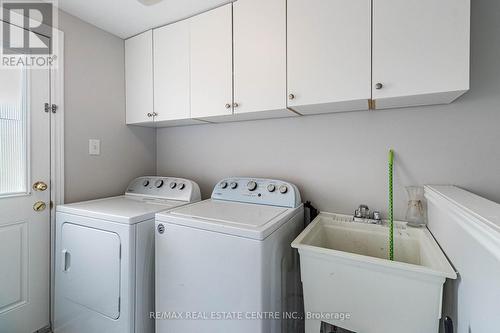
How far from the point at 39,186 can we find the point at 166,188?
83 cm

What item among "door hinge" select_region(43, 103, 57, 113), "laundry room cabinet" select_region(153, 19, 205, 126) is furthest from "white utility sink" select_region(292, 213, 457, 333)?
"door hinge" select_region(43, 103, 57, 113)

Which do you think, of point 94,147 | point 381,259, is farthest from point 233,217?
point 94,147

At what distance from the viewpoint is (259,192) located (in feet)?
5.48

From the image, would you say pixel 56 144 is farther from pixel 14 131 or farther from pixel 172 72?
pixel 172 72

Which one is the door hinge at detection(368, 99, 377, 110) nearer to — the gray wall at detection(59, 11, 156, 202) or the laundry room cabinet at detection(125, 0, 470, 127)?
the laundry room cabinet at detection(125, 0, 470, 127)

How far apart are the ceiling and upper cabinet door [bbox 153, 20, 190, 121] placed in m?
0.08

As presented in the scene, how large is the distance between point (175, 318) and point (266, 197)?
0.89 m

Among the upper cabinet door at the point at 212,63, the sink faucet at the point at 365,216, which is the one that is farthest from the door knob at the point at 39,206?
the sink faucet at the point at 365,216

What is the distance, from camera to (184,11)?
1.71 meters

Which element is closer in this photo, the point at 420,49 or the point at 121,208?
the point at 420,49

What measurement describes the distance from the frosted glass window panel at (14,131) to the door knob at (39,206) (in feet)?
0.35

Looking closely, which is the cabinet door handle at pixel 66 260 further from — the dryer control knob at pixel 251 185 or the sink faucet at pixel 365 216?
the sink faucet at pixel 365 216

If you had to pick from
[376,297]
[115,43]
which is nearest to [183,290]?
[376,297]

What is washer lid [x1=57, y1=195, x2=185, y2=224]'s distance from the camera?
1.37 m
